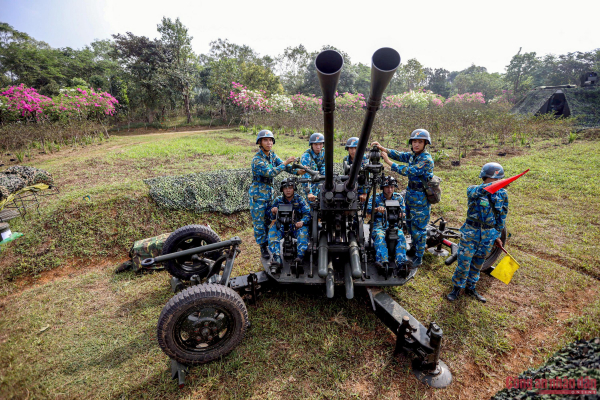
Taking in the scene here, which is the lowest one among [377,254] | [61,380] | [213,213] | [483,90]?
[61,380]

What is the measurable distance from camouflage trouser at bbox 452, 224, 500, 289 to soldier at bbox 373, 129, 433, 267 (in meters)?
0.56

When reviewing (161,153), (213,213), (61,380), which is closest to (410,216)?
(213,213)

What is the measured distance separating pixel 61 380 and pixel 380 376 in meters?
3.45

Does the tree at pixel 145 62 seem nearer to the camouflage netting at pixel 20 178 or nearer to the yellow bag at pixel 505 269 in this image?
the camouflage netting at pixel 20 178

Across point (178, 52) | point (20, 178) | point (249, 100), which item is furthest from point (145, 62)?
point (20, 178)

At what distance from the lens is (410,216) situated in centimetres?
455

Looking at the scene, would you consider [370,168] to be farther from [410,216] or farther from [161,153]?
[161,153]

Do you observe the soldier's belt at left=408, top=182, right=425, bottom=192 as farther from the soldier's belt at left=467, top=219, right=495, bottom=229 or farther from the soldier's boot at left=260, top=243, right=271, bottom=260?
the soldier's boot at left=260, top=243, right=271, bottom=260

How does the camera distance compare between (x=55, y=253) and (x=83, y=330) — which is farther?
(x=55, y=253)

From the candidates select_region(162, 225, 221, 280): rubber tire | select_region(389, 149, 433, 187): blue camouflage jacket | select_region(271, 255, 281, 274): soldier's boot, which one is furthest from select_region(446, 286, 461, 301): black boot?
select_region(162, 225, 221, 280): rubber tire

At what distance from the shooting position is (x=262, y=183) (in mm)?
4562

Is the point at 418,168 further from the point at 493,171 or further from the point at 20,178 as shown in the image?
the point at 20,178

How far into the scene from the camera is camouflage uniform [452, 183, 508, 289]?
359 cm

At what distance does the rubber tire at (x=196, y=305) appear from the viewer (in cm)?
283
